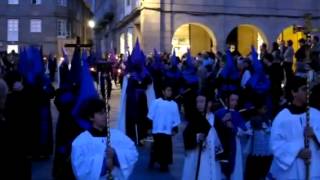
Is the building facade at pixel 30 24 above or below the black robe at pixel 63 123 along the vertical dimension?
above

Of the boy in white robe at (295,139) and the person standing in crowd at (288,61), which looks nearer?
the boy in white robe at (295,139)

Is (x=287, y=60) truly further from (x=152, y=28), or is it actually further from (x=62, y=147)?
(x=152, y=28)

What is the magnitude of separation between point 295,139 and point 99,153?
2.10m

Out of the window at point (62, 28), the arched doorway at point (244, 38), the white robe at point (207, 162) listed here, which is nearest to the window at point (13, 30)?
the window at point (62, 28)

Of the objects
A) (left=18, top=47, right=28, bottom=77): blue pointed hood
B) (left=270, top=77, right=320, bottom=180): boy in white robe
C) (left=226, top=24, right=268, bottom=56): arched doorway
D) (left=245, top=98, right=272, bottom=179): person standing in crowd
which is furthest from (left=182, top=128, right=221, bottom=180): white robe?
(left=226, top=24, right=268, bottom=56): arched doorway

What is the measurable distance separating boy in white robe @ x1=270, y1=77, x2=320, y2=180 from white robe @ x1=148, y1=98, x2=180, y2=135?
4.91m

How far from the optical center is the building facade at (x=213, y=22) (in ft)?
105

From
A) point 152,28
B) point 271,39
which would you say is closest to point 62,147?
point 152,28

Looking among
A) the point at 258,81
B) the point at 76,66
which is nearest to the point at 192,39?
the point at 258,81

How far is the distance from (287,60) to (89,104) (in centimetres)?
1397

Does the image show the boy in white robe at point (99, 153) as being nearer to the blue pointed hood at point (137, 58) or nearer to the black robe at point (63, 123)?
the black robe at point (63, 123)

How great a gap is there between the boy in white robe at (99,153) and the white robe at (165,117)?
5.57 metres

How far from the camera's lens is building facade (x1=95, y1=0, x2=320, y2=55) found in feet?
105

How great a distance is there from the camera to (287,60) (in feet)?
62.4
